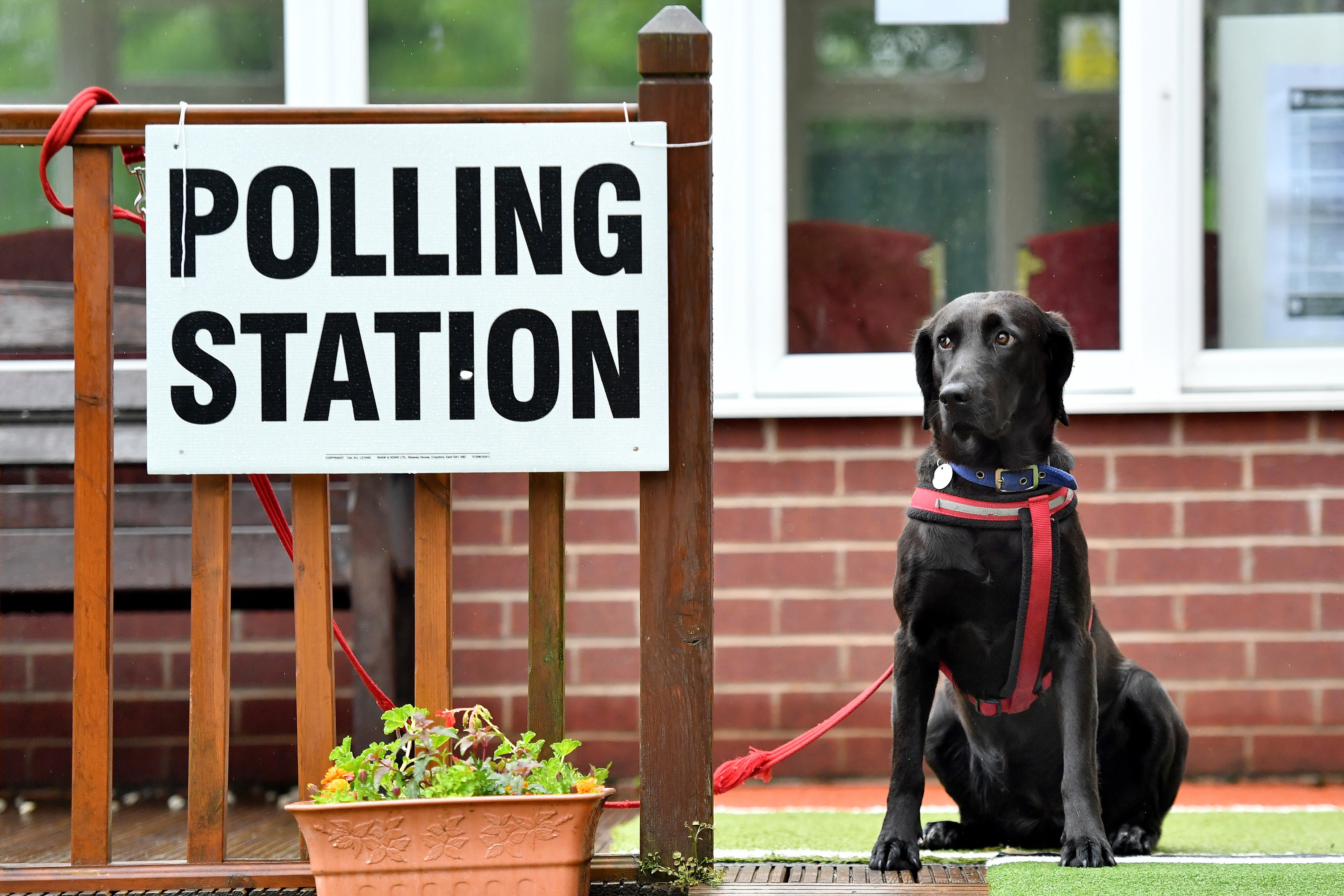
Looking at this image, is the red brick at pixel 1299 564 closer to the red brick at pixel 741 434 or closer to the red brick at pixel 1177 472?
the red brick at pixel 1177 472

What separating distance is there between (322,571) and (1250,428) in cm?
317

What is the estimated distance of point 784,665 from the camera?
454 centimetres

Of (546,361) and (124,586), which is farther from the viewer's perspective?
(124,586)

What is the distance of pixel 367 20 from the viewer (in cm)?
471

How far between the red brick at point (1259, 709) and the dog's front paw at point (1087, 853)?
6.76ft

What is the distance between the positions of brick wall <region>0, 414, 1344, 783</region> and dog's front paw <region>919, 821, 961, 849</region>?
4.69 ft

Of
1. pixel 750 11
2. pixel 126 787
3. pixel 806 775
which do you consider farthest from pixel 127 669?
pixel 750 11

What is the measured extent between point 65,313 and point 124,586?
1025 millimetres

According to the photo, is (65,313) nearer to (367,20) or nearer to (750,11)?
(367,20)

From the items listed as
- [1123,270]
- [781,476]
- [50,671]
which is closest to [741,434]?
[781,476]

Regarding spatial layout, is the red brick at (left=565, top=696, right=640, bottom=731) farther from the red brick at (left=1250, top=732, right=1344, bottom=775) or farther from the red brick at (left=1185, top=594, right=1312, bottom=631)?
the red brick at (left=1250, top=732, right=1344, bottom=775)

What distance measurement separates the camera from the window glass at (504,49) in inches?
186

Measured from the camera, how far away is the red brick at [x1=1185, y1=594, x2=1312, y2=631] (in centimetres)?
447

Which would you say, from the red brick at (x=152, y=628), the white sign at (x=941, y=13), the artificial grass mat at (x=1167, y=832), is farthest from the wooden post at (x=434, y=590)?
the white sign at (x=941, y=13)
